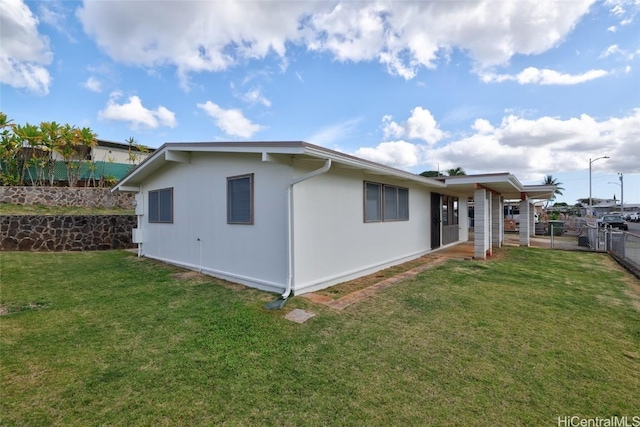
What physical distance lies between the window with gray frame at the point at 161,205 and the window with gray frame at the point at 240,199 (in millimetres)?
3020

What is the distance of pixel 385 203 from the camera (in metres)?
7.91

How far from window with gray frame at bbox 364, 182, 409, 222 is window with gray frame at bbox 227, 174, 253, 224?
275cm

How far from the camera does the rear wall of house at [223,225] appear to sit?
534 cm

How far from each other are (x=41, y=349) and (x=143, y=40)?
33.6 ft

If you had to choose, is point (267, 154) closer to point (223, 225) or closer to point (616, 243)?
point (223, 225)

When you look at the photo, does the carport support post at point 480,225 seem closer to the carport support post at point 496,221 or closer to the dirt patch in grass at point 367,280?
the dirt patch in grass at point 367,280

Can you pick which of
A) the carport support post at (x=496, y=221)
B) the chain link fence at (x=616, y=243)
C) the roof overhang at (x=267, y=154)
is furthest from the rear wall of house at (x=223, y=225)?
the carport support post at (x=496, y=221)

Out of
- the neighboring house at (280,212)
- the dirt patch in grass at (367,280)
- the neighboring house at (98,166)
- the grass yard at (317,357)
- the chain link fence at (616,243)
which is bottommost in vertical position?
the grass yard at (317,357)

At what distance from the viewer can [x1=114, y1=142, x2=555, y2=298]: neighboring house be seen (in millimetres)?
5199

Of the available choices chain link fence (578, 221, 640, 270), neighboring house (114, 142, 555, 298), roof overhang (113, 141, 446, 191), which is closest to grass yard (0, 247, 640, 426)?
neighboring house (114, 142, 555, 298)

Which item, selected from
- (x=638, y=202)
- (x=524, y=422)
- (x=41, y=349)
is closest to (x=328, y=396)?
(x=524, y=422)

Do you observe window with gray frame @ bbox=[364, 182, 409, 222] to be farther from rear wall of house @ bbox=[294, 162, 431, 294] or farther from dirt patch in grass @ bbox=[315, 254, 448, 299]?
dirt patch in grass @ bbox=[315, 254, 448, 299]

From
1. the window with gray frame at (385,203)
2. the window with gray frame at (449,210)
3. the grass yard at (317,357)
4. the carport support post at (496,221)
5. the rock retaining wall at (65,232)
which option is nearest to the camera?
the grass yard at (317,357)

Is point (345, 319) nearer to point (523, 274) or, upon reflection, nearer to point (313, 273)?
point (313, 273)
